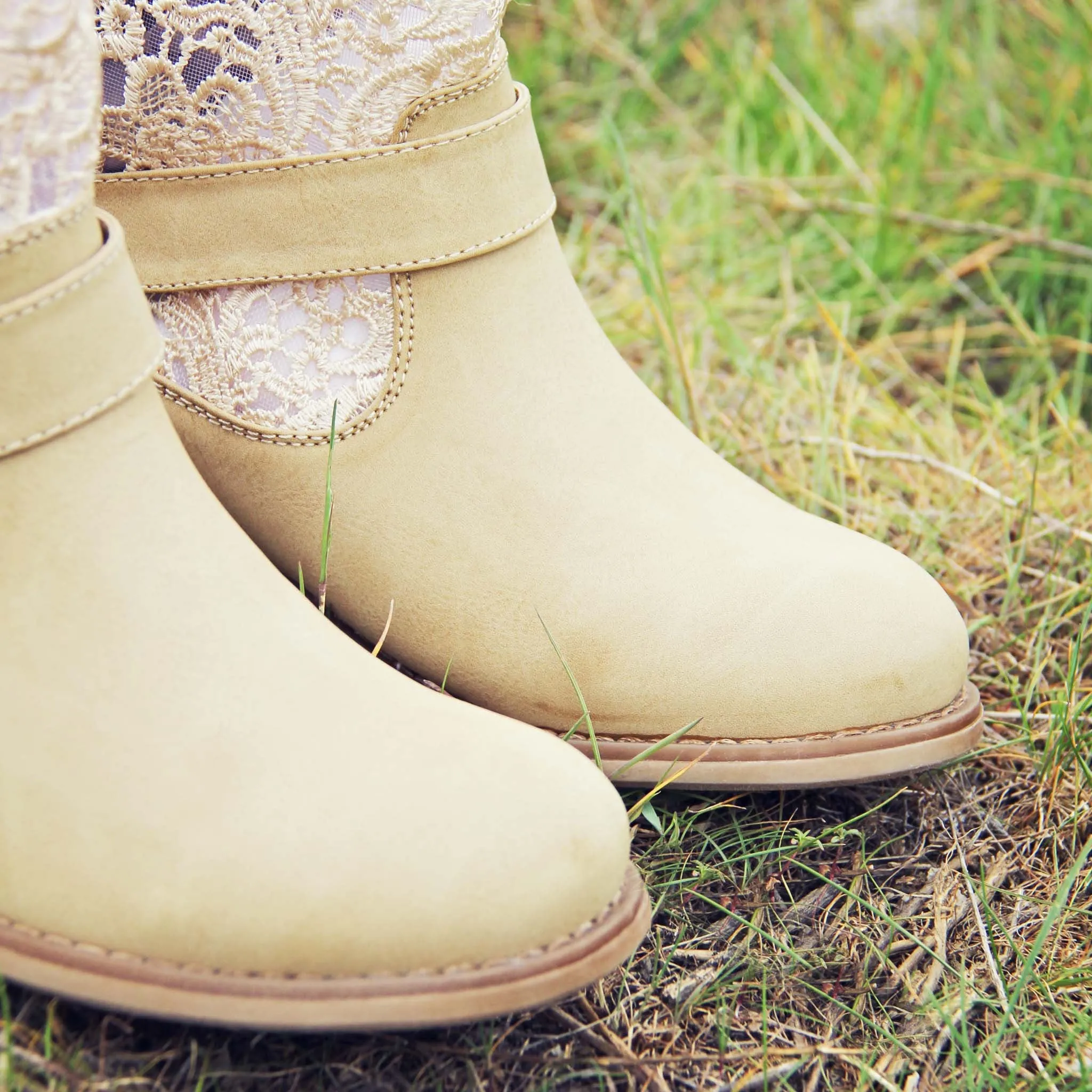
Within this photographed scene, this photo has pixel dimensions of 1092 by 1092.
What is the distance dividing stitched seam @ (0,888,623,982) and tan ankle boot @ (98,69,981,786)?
26 centimetres

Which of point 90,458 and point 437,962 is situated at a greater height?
point 90,458

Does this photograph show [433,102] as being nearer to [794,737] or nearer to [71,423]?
[71,423]

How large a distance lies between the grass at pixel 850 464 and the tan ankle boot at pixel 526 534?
0.09m

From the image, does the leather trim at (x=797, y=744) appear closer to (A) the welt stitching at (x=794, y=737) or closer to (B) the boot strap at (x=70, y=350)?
(A) the welt stitching at (x=794, y=737)

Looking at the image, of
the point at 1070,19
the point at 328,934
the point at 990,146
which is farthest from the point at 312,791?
the point at 1070,19

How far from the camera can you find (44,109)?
0.67m

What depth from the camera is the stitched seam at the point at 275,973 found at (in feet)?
2.26

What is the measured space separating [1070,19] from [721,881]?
1.91 meters

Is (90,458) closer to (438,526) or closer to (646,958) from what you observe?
(438,526)

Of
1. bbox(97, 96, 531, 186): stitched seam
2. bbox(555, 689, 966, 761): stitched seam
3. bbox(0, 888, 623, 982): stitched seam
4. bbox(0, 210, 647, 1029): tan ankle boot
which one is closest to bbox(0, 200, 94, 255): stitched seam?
bbox(0, 210, 647, 1029): tan ankle boot

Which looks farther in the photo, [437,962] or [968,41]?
[968,41]

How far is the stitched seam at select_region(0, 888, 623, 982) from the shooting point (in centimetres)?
69

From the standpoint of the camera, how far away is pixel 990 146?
6.82 feet

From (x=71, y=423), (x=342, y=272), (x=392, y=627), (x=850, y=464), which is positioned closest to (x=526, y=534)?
(x=392, y=627)
